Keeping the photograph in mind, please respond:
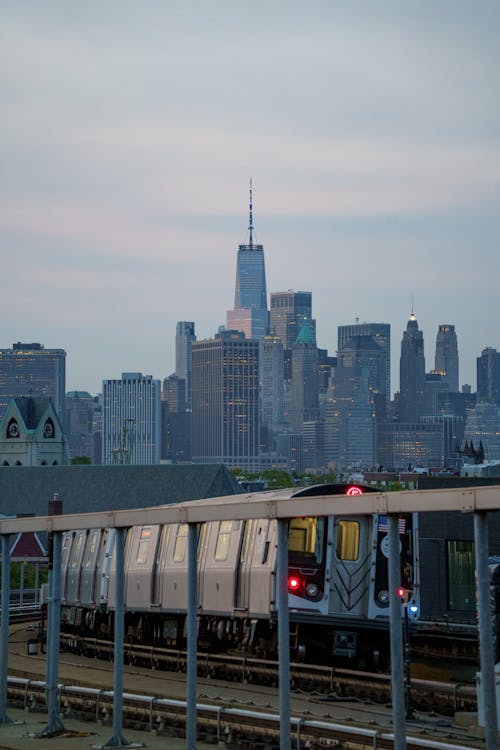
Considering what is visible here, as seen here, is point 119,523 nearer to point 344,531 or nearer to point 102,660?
point 344,531

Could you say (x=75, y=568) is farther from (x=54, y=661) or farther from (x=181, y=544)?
(x=54, y=661)

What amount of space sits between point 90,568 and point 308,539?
1047 cm

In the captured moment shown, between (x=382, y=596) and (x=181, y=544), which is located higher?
(x=181, y=544)

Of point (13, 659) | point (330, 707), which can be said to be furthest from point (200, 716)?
point (13, 659)

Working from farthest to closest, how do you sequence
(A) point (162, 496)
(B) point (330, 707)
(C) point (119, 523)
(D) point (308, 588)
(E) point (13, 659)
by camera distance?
(A) point (162, 496)
(E) point (13, 659)
(D) point (308, 588)
(B) point (330, 707)
(C) point (119, 523)

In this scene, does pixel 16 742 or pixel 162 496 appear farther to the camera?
pixel 162 496

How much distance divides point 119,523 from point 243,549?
7561 millimetres

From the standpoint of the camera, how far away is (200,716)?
26156mm

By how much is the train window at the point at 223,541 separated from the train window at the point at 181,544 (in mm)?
1151

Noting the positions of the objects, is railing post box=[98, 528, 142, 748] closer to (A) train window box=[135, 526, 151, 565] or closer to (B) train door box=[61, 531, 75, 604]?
(A) train window box=[135, 526, 151, 565]

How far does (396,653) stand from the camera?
64.6 ft

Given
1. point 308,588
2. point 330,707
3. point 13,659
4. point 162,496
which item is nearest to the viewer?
point 330,707

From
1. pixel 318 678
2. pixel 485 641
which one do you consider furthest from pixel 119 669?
pixel 485 641

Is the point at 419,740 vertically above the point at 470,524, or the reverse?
the point at 470,524
